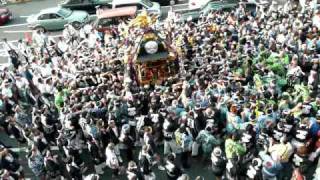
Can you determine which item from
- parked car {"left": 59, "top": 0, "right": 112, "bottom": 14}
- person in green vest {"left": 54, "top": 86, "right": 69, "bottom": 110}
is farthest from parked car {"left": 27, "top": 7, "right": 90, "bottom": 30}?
person in green vest {"left": 54, "top": 86, "right": 69, "bottom": 110}

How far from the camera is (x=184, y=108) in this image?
1527 cm

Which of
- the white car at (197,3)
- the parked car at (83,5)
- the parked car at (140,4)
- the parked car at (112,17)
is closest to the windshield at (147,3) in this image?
the parked car at (140,4)

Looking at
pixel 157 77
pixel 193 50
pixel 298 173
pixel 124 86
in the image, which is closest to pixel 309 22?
pixel 193 50

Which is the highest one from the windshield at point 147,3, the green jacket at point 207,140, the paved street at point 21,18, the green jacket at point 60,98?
the windshield at point 147,3

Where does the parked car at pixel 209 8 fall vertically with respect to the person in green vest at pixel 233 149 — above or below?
above

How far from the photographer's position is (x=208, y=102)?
15328 mm

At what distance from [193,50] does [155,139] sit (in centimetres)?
531

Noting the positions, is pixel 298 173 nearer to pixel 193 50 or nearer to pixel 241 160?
pixel 241 160

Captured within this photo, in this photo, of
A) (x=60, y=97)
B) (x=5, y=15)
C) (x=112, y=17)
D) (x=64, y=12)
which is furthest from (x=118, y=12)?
(x=60, y=97)

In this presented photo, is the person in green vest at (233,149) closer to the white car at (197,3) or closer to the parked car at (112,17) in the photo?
the parked car at (112,17)

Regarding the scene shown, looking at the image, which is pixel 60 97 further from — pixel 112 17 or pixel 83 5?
pixel 83 5

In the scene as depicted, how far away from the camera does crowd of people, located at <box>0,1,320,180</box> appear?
532 inches

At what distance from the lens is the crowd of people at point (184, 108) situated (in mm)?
13508

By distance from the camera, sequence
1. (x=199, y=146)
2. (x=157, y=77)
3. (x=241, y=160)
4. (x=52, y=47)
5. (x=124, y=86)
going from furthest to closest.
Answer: (x=52, y=47) → (x=157, y=77) → (x=124, y=86) → (x=199, y=146) → (x=241, y=160)
